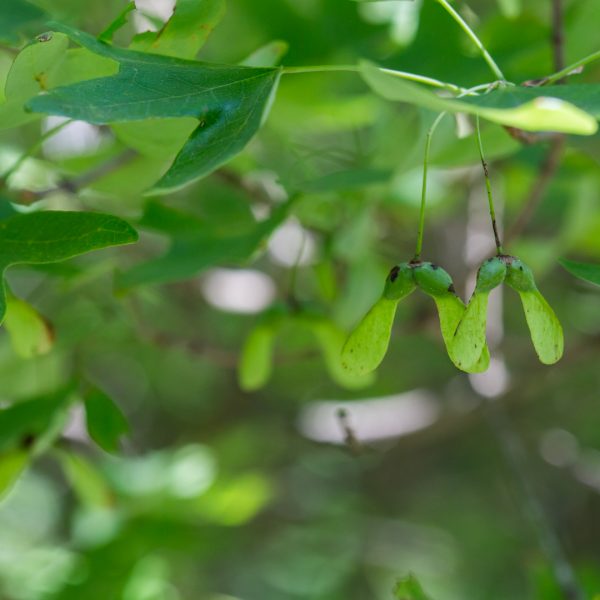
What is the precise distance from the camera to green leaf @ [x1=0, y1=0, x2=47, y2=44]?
128 cm

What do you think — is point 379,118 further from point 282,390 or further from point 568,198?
point 282,390

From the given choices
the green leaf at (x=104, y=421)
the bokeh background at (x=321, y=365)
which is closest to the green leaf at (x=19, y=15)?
the bokeh background at (x=321, y=365)

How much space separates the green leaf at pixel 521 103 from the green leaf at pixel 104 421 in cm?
76

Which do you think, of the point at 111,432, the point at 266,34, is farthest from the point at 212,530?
the point at 266,34

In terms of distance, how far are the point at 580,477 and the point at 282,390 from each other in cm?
107

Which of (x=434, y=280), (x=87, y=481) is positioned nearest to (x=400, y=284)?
(x=434, y=280)

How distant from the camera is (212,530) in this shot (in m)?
2.46

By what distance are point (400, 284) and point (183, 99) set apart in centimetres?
31

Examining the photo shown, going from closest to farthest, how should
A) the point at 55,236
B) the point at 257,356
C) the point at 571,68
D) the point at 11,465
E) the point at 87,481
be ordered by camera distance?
the point at 571,68 → the point at 55,236 → the point at 11,465 → the point at 257,356 → the point at 87,481

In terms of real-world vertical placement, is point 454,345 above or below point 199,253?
above

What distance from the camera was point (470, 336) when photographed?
37.3 inches

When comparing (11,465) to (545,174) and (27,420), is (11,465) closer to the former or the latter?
(27,420)

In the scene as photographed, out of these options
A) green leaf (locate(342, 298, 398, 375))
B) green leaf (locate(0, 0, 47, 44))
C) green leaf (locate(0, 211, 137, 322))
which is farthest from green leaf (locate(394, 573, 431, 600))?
green leaf (locate(0, 0, 47, 44))

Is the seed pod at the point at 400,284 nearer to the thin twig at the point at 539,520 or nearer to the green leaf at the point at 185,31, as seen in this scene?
the green leaf at the point at 185,31
